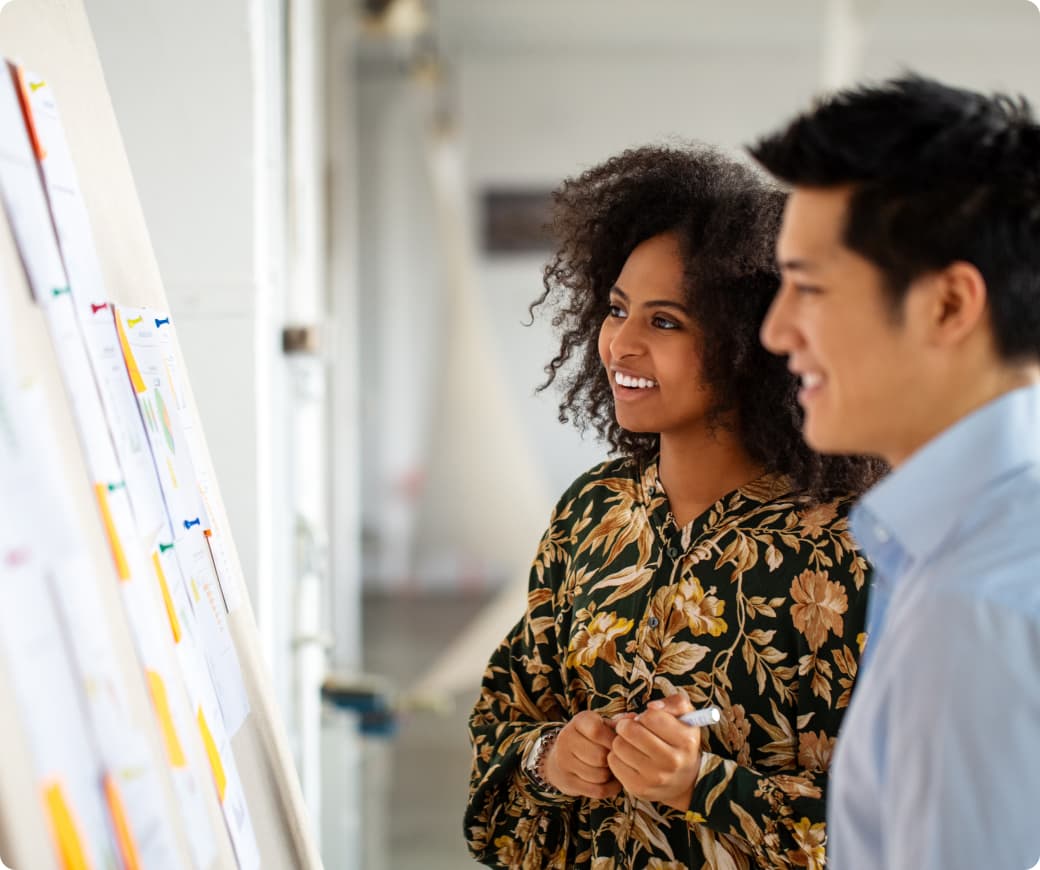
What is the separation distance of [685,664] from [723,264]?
16.8 inches

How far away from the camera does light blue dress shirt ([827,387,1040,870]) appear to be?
0.70m

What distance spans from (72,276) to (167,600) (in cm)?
27

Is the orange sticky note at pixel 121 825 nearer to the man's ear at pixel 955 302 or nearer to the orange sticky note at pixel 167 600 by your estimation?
the orange sticky note at pixel 167 600

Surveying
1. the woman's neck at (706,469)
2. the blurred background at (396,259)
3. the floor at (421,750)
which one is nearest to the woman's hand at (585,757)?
the woman's neck at (706,469)

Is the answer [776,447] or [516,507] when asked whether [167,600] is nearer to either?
[776,447]

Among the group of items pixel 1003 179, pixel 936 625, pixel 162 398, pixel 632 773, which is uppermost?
pixel 1003 179

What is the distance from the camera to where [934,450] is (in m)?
0.79

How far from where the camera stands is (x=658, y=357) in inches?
47.6

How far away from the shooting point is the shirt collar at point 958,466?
0.77 metres

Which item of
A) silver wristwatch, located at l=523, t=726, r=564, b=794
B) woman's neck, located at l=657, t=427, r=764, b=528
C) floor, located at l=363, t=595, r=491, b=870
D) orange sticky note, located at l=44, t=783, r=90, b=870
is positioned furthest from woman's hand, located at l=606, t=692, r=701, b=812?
floor, located at l=363, t=595, r=491, b=870

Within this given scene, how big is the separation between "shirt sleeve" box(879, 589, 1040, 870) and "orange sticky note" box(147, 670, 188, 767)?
20.8 inches

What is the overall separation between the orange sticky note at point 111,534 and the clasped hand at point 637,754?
1.68 ft

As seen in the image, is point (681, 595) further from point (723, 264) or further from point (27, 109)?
point (27, 109)

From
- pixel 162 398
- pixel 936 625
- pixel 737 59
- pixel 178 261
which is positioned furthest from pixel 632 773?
pixel 737 59
